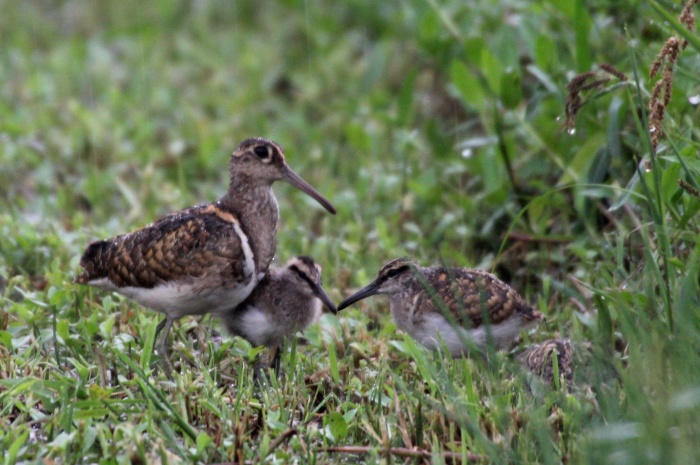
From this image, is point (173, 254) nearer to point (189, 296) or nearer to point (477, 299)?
point (189, 296)

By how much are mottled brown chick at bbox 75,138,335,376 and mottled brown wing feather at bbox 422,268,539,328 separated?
37.7 inches

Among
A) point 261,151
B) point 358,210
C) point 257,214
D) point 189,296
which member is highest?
point 261,151

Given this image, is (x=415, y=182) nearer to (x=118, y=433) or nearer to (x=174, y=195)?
(x=174, y=195)

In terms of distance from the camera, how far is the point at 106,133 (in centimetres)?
852

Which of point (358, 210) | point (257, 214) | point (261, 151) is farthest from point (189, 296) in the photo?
point (358, 210)

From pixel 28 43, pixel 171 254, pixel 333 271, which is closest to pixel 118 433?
pixel 171 254

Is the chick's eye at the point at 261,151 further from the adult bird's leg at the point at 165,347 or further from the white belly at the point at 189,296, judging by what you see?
the adult bird's leg at the point at 165,347

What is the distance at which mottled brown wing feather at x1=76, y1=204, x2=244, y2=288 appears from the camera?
16.9 ft

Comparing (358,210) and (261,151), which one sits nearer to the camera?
(261,151)

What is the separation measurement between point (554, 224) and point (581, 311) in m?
1.04

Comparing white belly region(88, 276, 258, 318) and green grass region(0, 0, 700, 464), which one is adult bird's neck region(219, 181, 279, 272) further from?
green grass region(0, 0, 700, 464)

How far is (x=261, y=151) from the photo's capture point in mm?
5629

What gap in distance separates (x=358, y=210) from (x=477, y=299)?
87.6 inches

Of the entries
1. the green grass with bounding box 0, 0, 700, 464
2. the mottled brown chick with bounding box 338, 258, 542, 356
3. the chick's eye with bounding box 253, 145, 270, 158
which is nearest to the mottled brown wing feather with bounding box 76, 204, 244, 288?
the green grass with bounding box 0, 0, 700, 464
